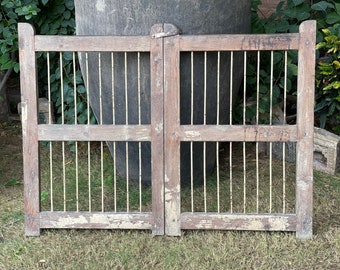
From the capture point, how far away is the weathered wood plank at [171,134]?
120 inches

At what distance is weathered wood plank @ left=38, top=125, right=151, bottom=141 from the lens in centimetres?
311

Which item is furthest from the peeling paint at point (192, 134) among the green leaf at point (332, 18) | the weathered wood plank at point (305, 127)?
the green leaf at point (332, 18)

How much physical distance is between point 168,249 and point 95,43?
37.9 inches

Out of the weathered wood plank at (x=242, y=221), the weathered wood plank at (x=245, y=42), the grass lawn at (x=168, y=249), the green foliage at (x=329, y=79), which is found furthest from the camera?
the green foliage at (x=329, y=79)

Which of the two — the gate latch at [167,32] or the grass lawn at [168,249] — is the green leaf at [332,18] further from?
the gate latch at [167,32]

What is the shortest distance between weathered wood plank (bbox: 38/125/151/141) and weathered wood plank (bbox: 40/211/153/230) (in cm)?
35

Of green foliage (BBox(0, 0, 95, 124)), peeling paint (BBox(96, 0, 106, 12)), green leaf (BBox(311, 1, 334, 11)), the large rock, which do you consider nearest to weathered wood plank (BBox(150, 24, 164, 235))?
the large rock

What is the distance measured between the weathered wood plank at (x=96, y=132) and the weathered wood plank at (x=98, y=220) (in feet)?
1.14

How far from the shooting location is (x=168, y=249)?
3.04 meters

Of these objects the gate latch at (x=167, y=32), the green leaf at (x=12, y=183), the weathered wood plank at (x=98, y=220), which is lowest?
the green leaf at (x=12, y=183)

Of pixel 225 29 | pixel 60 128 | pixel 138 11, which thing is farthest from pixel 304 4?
pixel 60 128

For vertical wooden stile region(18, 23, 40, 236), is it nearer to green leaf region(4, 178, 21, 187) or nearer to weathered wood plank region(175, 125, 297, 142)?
weathered wood plank region(175, 125, 297, 142)

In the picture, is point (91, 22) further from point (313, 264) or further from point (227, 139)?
point (313, 264)

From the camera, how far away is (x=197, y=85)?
11.2 feet
